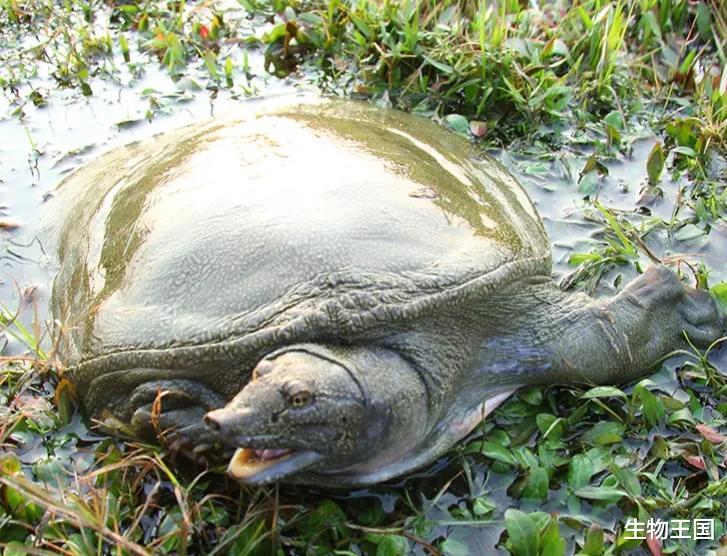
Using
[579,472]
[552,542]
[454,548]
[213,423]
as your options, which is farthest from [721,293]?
[213,423]

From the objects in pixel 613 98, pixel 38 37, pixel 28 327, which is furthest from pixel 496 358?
pixel 38 37

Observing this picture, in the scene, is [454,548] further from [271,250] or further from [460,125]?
[460,125]

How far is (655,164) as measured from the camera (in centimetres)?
316

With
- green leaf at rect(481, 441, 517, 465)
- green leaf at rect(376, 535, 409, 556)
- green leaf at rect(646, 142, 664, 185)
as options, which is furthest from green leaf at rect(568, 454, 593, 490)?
green leaf at rect(646, 142, 664, 185)

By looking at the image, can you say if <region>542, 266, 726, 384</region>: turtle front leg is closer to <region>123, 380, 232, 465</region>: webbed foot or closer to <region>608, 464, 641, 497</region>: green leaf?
<region>608, 464, 641, 497</region>: green leaf

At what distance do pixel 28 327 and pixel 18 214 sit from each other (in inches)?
27.5

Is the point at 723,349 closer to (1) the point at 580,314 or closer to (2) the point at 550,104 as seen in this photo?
(1) the point at 580,314

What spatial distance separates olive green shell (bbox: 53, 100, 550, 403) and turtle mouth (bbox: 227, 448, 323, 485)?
0.21m

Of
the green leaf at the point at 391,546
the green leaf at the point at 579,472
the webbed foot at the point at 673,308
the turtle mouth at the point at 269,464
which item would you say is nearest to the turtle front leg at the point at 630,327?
the webbed foot at the point at 673,308

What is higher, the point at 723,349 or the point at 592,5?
the point at 592,5

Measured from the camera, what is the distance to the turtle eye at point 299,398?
1.79 meters

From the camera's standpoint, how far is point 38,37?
437 centimetres

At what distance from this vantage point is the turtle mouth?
6.07 feet

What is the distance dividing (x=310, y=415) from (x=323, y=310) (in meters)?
0.27
